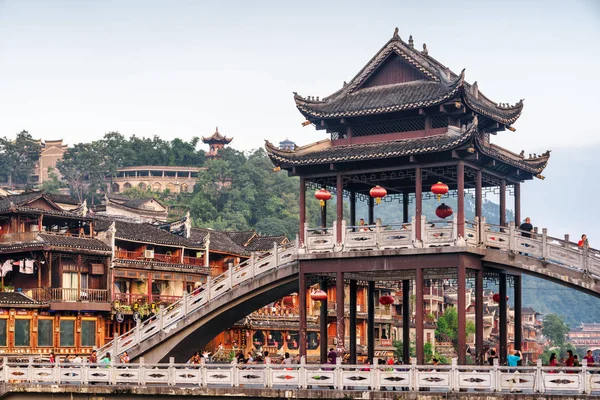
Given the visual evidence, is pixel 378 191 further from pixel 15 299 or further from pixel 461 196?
pixel 15 299

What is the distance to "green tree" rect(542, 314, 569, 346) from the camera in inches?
4811

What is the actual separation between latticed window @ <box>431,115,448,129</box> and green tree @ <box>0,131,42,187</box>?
101843 mm

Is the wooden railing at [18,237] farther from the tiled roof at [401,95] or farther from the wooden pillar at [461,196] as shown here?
the wooden pillar at [461,196]

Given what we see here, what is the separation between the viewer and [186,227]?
219 ft

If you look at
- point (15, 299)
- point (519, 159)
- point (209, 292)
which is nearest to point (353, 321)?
point (209, 292)

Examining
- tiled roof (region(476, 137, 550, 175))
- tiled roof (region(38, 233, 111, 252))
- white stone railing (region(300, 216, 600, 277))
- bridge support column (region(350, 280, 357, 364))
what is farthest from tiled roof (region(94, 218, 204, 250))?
tiled roof (region(476, 137, 550, 175))

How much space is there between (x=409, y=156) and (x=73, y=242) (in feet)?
83.4

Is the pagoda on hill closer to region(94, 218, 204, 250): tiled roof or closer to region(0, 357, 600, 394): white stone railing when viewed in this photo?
region(94, 218, 204, 250): tiled roof

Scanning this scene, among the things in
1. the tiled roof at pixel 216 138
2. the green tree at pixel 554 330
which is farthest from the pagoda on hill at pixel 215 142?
the green tree at pixel 554 330

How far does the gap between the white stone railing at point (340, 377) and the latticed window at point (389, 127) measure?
29.9 feet

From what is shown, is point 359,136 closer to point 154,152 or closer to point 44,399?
point 44,399

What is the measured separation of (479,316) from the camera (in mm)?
32906

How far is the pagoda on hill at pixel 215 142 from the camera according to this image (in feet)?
439

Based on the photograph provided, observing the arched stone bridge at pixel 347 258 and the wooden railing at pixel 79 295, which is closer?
the arched stone bridge at pixel 347 258
